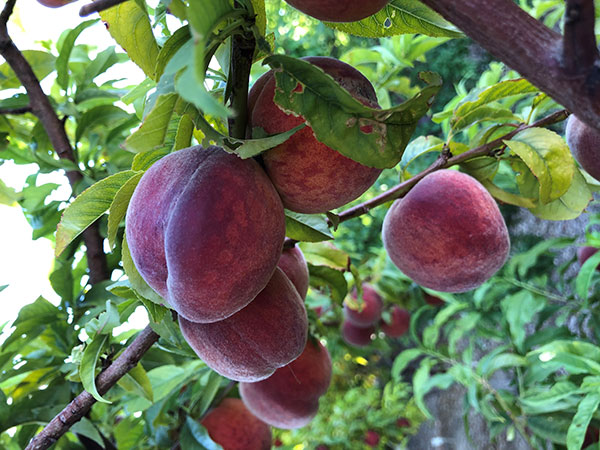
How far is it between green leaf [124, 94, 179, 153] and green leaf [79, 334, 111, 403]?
1.00 ft

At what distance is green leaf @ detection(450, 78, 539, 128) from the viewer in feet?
2.10

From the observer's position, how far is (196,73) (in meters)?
0.26

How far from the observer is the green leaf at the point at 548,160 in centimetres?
60

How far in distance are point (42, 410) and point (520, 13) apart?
82 centimetres

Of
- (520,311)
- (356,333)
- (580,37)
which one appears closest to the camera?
(580,37)

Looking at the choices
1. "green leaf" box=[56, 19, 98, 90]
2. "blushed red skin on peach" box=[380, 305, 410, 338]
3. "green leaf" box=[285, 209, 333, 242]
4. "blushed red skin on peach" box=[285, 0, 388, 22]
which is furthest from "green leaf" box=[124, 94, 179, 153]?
"blushed red skin on peach" box=[380, 305, 410, 338]

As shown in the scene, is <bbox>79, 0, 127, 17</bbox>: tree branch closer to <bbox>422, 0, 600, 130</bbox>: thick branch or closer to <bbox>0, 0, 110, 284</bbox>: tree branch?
<bbox>422, 0, 600, 130</bbox>: thick branch

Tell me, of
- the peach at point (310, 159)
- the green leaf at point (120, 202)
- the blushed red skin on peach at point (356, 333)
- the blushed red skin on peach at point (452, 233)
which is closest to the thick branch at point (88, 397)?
the green leaf at point (120, 202)

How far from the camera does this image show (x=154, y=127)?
39 cm

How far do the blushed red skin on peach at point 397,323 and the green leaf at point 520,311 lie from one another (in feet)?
2.01

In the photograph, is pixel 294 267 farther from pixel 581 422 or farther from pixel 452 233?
pixel 581 422

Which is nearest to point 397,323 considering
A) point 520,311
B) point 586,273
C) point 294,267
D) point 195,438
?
point 520,311

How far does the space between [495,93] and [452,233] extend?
0.20 metres

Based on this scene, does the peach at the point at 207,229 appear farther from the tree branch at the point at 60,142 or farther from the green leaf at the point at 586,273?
the green leaf at the point at 586,273
